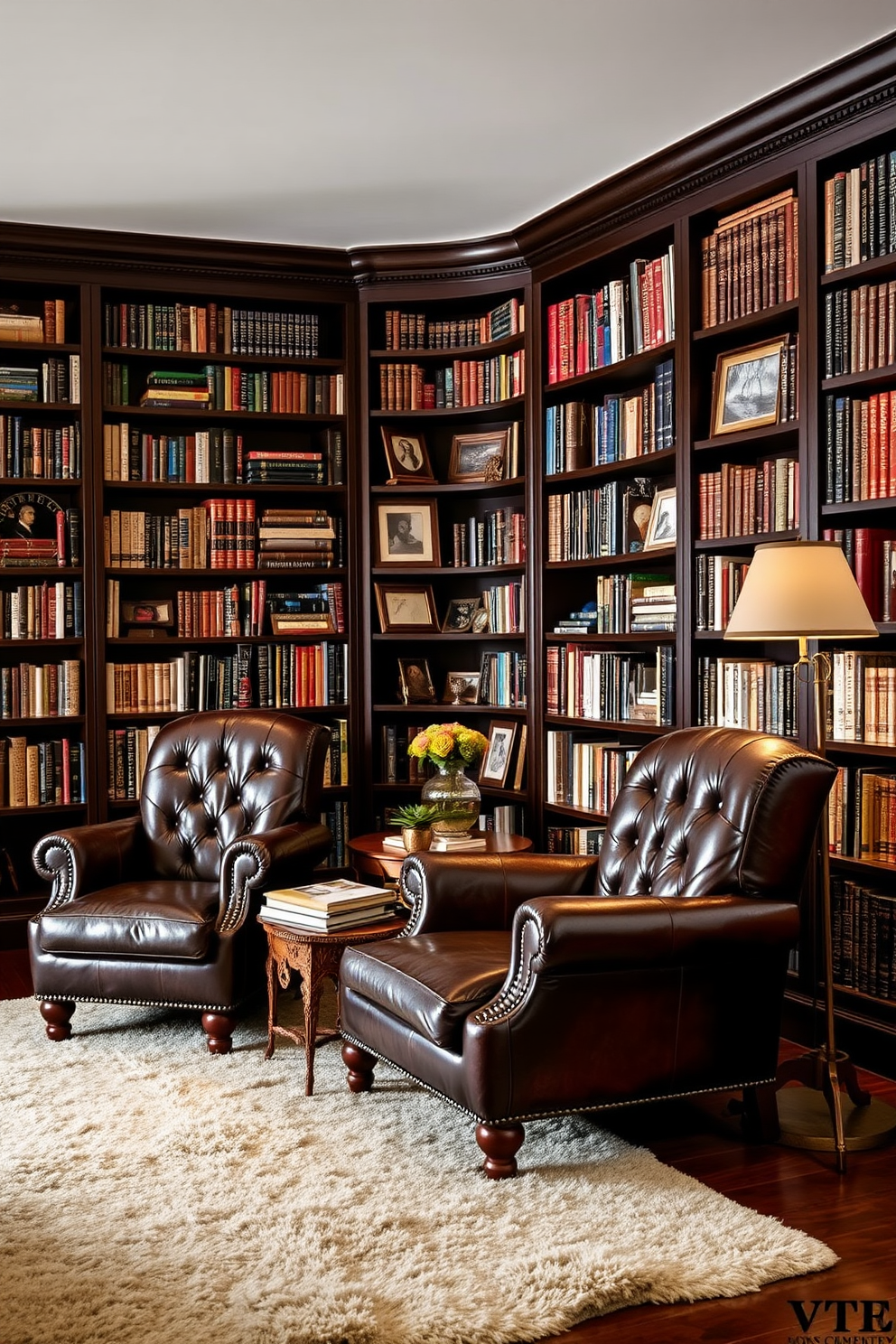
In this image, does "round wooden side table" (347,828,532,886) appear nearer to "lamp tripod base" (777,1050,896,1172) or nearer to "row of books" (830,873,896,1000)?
"row of books" (830,873,896,1000)

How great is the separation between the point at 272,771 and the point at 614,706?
4.51 ft

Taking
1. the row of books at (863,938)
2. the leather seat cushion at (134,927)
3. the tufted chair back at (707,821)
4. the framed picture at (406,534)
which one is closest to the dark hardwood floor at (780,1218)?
the row of books at (863,938)

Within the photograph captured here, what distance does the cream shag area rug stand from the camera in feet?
7.52

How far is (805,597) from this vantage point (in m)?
3.07

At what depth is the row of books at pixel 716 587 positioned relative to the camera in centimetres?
427

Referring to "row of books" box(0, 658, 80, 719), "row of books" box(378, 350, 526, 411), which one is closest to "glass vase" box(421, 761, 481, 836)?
"row of books" box(0, 658, 80, 719)

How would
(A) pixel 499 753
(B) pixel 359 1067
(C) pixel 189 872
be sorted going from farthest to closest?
1. (A) pixel 499 753
2. (C) pixel 189 872
3. (B) pixel 359 1067

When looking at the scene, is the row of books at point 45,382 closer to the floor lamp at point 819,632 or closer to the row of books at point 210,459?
the row of books at point 210,459

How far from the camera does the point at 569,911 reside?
9.29ft

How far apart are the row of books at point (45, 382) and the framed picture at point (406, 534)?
55.2 inches

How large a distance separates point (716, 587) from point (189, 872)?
6.74 ft

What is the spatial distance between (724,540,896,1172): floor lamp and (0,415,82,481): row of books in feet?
10.5

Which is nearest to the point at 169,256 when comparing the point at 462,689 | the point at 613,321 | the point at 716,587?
the point at 613,321

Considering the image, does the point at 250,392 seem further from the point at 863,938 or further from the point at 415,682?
the point at 863,938
